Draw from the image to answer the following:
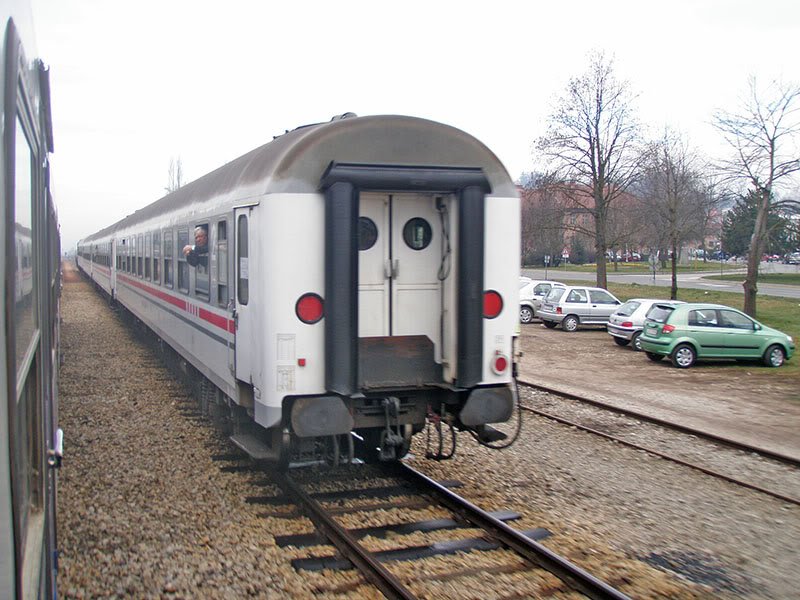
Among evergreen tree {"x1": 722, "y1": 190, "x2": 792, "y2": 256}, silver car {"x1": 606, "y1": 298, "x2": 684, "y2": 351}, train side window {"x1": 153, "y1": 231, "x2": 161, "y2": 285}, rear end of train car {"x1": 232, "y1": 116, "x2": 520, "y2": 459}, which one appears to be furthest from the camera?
evergreen tree {"x1": 722, "y1": 190, "x2": 792, "y2": 256}

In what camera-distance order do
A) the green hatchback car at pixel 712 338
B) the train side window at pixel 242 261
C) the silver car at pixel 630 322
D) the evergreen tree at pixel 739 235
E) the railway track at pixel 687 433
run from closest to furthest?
1. the train side window at pixel 242 261
2. the railway track at pixel 687 433
3. the green hatchback car at pixel 712 338
4. the silver car at pixel 630 322
5. the evergreen tree at pixel 739 235

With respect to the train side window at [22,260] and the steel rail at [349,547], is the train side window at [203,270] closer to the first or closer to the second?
the steel rail at [349,547]

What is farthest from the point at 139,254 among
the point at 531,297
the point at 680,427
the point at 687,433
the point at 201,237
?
the point at 531,297

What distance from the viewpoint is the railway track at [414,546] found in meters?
4.92

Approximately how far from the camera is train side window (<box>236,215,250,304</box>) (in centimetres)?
652

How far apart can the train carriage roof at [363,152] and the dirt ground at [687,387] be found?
5.88m

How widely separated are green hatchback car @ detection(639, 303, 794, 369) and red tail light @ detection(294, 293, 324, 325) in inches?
490

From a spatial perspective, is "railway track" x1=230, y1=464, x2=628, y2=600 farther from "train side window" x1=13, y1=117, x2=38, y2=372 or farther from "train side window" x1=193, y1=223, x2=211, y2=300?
"train side window" x1=13, y1=117, x2=38, y2=372

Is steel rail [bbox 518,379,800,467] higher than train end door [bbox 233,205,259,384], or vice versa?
train end door [bbox 233,205,259,384]

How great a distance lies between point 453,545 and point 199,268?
15.0ft

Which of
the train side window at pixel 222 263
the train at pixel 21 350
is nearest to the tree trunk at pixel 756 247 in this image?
the train side window at pixel 222 263

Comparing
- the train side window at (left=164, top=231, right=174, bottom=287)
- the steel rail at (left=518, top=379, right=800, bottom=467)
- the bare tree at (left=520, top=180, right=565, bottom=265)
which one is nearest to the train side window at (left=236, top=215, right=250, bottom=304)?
the train side window at (left=164, top=231, right=174, bottom=287)

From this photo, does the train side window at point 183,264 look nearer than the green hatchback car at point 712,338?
Yes

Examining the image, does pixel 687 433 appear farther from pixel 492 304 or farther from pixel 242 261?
pixel 242 261
